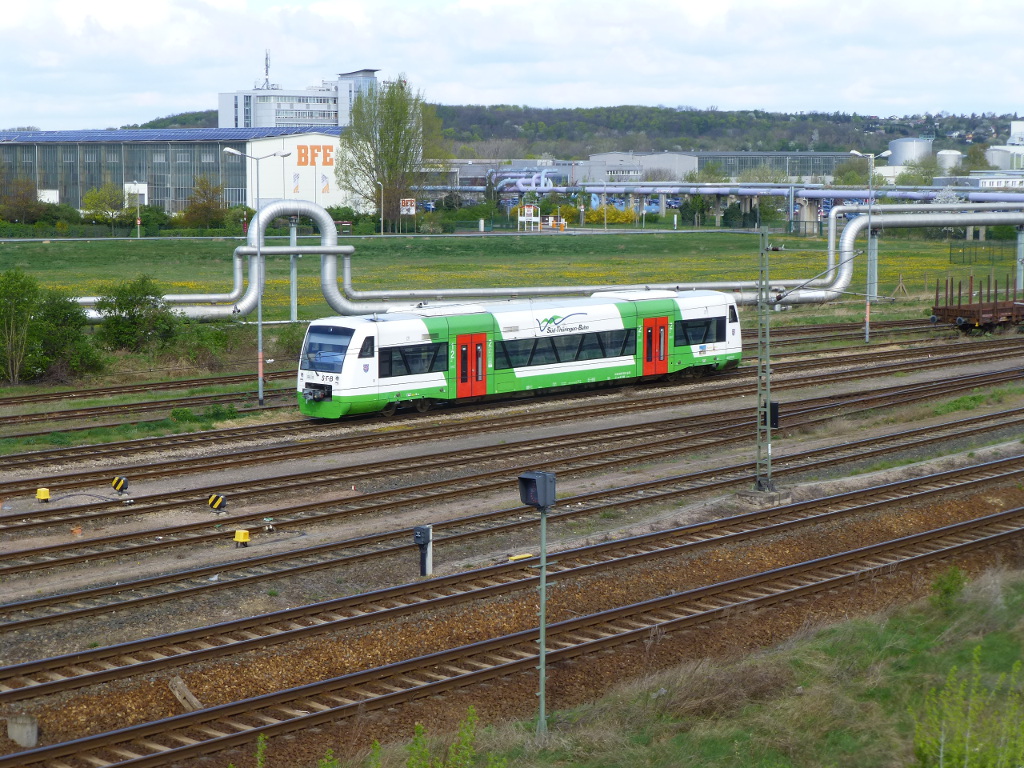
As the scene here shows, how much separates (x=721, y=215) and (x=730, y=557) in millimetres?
113579

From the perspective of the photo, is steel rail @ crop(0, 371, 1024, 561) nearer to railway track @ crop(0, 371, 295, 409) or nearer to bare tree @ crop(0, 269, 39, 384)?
railway track @ crop(0, 371, 295, 409)

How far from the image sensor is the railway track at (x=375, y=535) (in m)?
16.5

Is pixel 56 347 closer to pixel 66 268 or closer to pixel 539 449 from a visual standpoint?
pixel 539 449

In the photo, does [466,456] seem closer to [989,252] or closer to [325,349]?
[325,349]

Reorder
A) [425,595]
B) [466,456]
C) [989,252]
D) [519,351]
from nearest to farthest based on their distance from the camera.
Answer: [425,595] < [466,456] < [519,351] < [989,252]

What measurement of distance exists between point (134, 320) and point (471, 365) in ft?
46.7

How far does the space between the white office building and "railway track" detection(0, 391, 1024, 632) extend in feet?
514

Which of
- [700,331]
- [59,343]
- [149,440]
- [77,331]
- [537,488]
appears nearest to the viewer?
[537,488]

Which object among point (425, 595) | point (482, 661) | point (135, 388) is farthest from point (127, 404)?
point (482, 661)

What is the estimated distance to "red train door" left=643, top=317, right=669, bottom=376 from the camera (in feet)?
115

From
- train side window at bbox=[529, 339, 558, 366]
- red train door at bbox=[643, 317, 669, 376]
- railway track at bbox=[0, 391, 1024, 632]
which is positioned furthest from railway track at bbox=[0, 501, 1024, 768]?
red train door at bbox=[643, 317, 669, 376]

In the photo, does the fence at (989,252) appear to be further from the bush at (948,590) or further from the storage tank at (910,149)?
the storage tank at (910,149)

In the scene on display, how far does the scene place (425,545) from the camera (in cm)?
1777

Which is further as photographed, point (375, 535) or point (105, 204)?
point (105, 204)
